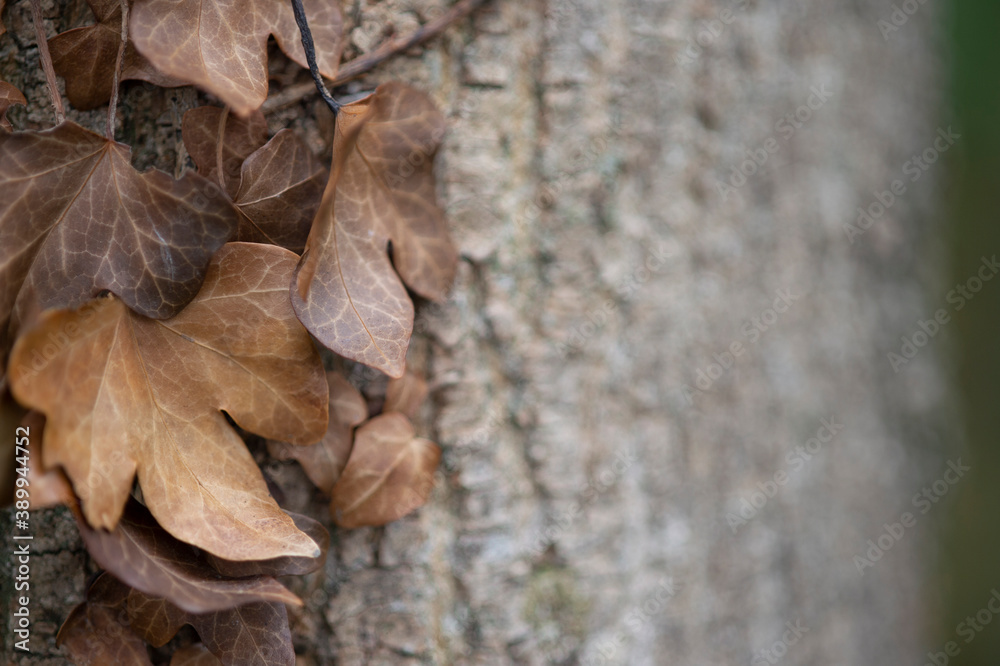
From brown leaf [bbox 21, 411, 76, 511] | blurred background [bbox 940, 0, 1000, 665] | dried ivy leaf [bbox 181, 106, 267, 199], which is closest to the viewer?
brown leaf [bbox 21, 411, 76, 511]

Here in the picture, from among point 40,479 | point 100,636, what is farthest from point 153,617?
point 40,479

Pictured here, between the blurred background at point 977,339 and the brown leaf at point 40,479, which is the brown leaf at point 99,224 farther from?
the blurred background at point 977,339

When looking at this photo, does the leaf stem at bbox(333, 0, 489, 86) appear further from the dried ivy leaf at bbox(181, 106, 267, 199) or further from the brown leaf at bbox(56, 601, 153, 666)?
the brown leaf at bbox(56, 601, 153, 666)

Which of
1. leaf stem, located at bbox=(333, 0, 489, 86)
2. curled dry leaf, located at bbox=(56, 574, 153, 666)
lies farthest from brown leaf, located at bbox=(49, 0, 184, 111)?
curled dry leaf, located at bbox=(56, 574, 153, 666)

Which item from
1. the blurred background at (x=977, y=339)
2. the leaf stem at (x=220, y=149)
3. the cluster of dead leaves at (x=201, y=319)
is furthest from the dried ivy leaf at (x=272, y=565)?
the blurred background at (x=977, y=339)

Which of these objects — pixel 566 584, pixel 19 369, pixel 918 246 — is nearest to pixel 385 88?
pixel 19 369

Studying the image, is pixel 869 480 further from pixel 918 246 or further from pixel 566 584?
pixel 566 584
